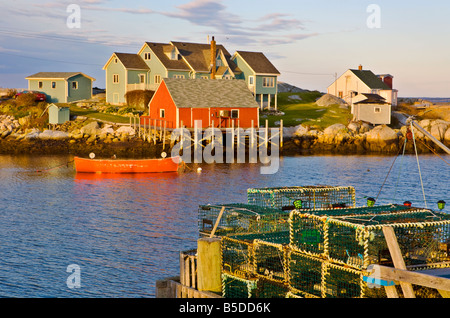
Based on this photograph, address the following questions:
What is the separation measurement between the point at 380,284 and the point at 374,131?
61328mm

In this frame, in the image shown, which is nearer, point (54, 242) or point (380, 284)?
point (380, 284)

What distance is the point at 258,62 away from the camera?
78.8m

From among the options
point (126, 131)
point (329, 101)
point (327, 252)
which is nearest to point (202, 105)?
point (126, 131)

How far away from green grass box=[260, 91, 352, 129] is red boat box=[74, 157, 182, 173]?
865 inches

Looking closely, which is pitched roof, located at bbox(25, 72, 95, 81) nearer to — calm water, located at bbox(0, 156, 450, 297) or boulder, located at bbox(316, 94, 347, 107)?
calm water, located at bbox(0, 156, 450, 297)

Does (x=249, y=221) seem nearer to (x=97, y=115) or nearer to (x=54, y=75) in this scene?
(x=97, y=115)

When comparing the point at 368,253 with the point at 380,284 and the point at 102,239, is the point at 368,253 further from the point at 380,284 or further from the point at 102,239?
the point at 102,239

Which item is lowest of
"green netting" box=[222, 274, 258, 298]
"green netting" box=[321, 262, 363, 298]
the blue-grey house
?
"green netting" box=[222, 274, 258, 298]

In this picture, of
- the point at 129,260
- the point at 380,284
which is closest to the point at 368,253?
the point at 380,284

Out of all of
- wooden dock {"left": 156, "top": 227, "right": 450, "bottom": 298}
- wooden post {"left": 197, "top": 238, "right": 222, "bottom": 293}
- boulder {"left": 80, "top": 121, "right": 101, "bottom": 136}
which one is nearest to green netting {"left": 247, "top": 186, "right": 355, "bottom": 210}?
wooden dock {"left": 156, "top": 227, "right": 450, "bottom": 298}

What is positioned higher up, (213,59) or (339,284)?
(213,59)

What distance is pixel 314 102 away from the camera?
8625 cm

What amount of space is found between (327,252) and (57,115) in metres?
56.9

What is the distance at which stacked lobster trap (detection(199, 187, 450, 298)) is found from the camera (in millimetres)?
11305
